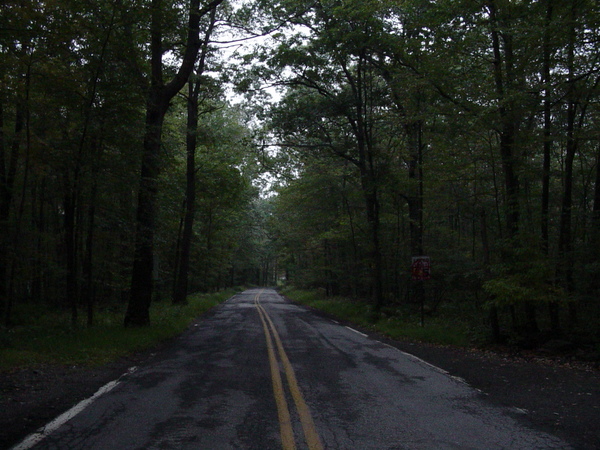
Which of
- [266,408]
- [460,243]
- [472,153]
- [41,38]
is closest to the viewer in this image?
[266,408]

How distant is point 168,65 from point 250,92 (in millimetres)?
4947

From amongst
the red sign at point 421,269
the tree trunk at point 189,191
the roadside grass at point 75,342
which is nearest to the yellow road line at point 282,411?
the roadside grass at point 75,342

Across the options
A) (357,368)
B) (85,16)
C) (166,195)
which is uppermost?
(85,16)

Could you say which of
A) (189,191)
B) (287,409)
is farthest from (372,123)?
(287,409)

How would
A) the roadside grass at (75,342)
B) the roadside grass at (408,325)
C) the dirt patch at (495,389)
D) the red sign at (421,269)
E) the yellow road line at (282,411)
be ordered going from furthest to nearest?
the red sign at (421,269)
the roadside grass at (408,325)
the roadside grass at (75,342)
the dirt patch at (495,389)
the yellow road line at (282,411)

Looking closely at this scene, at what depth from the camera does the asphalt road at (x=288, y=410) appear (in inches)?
167

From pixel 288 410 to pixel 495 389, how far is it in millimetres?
3450

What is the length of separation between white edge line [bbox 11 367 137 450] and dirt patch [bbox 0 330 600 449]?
0.31ft

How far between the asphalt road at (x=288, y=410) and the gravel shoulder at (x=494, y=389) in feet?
0.79

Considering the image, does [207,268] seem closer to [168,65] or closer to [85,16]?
[168,65]

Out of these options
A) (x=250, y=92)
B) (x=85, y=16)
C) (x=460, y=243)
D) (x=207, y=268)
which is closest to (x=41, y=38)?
(x=85, y=16)

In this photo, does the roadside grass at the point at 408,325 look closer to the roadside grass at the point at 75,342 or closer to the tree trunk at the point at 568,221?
the tree trunk at the point at 568,221

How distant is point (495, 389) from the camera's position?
662 cm

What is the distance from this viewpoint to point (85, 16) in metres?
9.67
